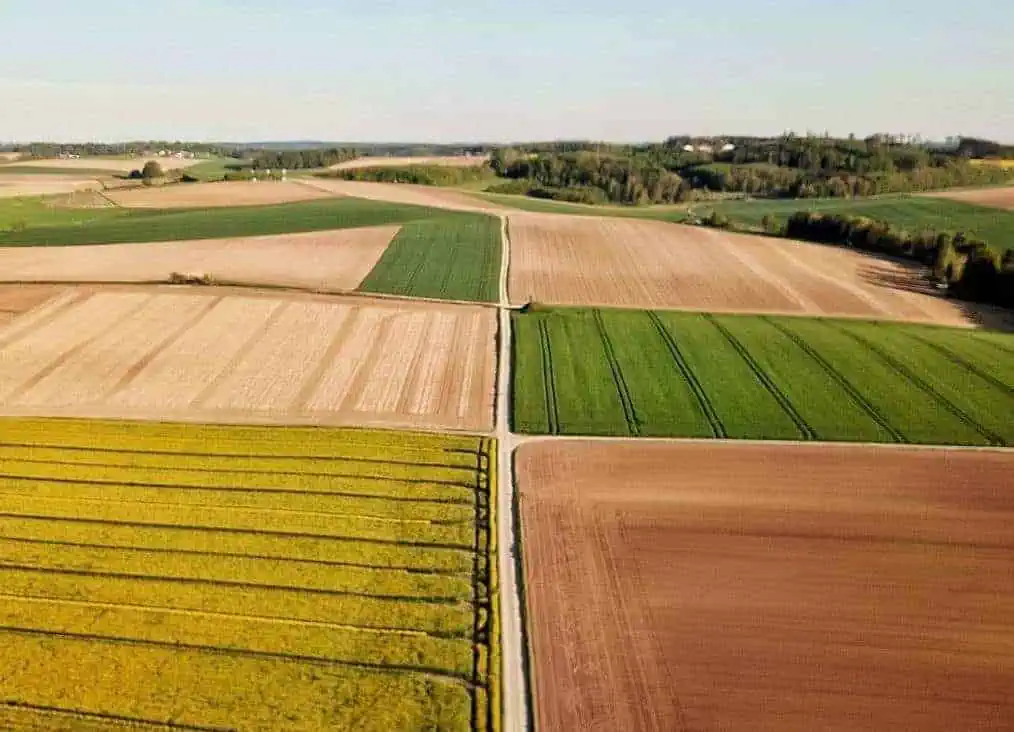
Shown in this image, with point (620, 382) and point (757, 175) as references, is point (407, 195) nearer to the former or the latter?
point (757, 175)

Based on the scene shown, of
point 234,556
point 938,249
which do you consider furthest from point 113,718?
point 938,249

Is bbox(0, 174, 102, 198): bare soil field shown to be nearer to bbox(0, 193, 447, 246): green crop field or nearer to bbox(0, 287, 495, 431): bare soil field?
bbox(0, 193, 447, 246): green crop field

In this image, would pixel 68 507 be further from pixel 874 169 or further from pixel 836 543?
pixel 874 169

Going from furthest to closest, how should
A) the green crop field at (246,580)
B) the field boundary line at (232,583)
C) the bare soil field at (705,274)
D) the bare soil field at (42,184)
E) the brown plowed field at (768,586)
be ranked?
the bare soil field at (42,184) → the bare soil field at (705,274) → the field boundary line at (232,583) → the brown plowed field at (768,586) → the green crop field at (246,580)

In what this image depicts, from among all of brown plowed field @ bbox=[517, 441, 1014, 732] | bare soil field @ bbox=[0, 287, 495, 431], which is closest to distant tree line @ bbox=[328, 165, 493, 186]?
bare soil field @ bbox=[0, 287, 495, 431]

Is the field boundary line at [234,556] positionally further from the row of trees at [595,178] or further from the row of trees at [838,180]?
the row of trees at [838,180]

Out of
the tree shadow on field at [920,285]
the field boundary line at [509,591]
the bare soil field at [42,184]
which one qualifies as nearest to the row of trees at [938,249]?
the tree shadow on field at [920,285]

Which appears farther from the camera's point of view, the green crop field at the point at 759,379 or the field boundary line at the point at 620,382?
the field boundary line at the point at 620,382
